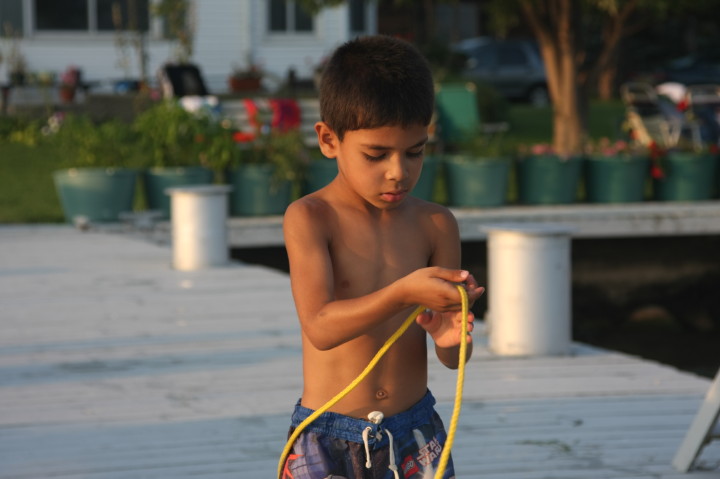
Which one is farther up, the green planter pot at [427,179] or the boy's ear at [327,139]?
the boy's ear at [327,139]

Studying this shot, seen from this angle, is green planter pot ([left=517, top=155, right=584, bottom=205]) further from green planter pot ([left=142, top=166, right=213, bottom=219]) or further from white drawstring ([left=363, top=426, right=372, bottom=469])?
white drawstring ([left=363, top=426, right=372, bottom=469])

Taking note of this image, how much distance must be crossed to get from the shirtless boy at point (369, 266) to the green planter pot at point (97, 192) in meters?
8.96

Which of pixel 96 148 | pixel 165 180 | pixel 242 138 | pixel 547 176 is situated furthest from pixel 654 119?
pixel 96 148

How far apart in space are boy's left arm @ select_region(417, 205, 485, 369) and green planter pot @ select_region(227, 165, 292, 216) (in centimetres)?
908

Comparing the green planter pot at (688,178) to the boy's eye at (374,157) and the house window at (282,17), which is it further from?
the house window at (282,17)

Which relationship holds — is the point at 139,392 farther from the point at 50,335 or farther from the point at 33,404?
the point at 50,335

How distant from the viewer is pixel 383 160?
2471 millimetres

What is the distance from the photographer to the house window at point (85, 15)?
23.3 metres

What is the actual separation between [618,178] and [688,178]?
0.77m

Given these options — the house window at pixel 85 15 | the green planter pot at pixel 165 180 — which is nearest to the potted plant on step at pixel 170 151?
the green planter pot at pixel 165 180

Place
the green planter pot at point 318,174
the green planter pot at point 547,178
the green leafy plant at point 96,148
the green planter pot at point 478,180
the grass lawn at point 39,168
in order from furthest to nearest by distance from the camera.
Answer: the grass lawn at point 39,168 → the green planter pot at point 547,178 → the green planter pot at point 478,180 → the green planter pot at point 318,174 → the green leafy plant at point 96,148

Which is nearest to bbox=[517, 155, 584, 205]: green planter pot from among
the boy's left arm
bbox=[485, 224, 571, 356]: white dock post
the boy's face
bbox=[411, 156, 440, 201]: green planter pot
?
bbox=[411, 156, 440, 201]: green planter pot

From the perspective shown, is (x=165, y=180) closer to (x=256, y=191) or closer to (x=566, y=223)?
(x=256, y=191)

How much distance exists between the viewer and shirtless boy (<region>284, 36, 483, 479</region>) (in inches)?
96.4
